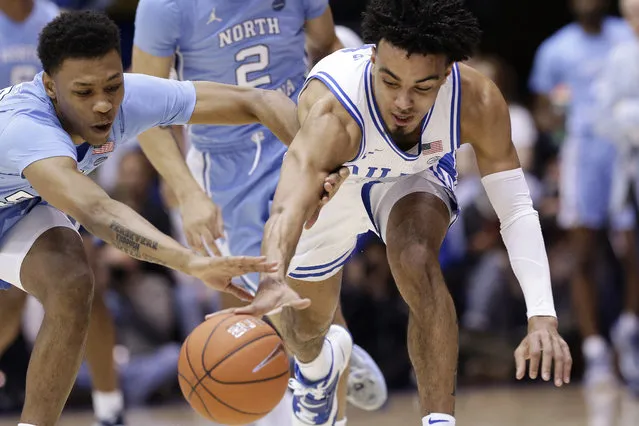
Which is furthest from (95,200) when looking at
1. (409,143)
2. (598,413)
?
(598,413)

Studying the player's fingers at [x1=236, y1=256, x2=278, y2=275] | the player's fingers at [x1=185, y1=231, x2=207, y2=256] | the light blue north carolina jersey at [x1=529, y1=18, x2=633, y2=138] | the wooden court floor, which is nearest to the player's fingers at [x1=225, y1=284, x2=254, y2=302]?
the player's fingers at [x1=236, y1=256, x2=278, y2=275]

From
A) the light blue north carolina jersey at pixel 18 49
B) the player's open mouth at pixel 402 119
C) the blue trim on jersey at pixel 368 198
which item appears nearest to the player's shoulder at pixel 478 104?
the player's open mouth at pixel 402 119

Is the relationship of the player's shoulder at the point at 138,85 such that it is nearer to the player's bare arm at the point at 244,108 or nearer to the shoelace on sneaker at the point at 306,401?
the player's bare arm at the point at 244,108

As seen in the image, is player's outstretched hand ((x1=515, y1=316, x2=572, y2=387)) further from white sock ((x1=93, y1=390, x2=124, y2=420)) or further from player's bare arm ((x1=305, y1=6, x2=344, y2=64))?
white sock ((x1=93, y1=390, x2=124, y2=420))

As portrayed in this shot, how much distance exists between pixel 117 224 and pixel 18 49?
10.4 feet

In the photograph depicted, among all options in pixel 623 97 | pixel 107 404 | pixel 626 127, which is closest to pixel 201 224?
pixel 107 404

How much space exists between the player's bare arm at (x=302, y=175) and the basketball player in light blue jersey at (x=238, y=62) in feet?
3.82

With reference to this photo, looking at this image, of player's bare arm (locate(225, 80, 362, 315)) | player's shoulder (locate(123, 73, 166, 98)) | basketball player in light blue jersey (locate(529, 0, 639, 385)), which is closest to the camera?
player's bare arm (locate(225, 80, 362, 315))

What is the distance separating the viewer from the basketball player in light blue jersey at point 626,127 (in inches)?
347

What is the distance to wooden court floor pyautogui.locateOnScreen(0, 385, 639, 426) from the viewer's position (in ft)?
26.5

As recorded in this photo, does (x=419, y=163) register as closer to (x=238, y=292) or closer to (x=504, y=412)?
(x=238, y=292)

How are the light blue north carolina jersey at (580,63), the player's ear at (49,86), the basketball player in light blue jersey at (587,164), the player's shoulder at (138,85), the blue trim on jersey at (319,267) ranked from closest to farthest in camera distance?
the player's ear at (49,86), the player's shoulder at (138,85), the blue trim on jersey at (319,267), the basketball player in light blue jersey at (587,164), the light blue north carolina jersey at (580,63)

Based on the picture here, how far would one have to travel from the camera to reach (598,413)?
827 cm

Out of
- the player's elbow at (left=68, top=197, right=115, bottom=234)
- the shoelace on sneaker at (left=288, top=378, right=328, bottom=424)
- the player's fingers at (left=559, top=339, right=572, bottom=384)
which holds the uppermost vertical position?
the player's elbow at (left=68, top=197, right=115, bottom=234)
